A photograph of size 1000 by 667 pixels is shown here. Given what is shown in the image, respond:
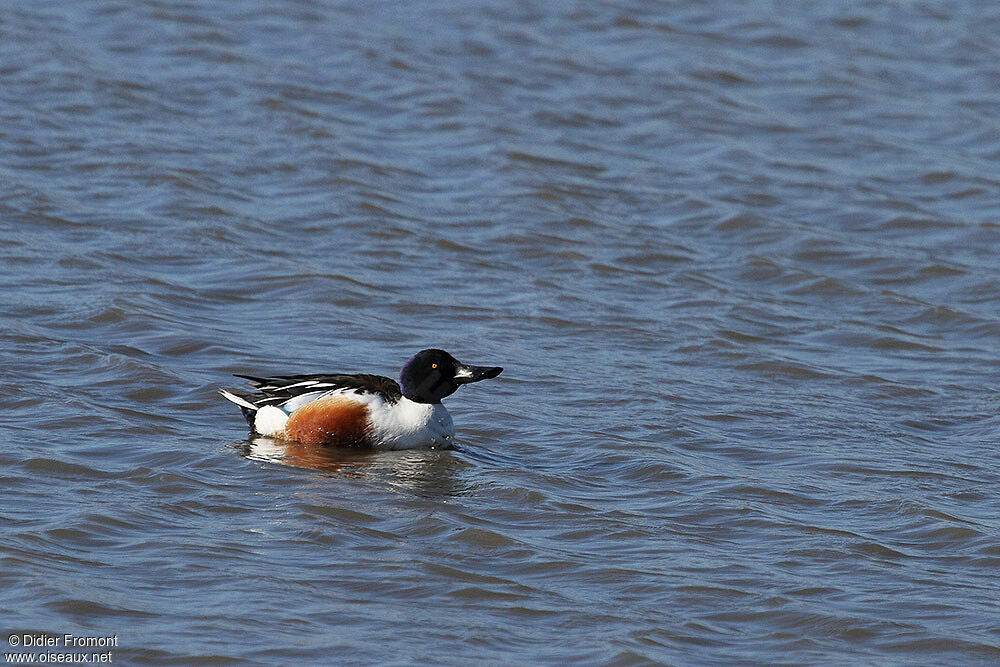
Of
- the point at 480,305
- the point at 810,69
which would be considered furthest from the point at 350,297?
the point at 810,69

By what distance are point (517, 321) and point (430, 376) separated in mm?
2059

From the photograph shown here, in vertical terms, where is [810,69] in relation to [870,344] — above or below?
above

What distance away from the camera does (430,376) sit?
8.35 meters

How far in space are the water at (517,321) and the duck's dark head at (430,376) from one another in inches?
12.5

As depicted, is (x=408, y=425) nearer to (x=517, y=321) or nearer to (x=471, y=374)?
(x=471, y=374)

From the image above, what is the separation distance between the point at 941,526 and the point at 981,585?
617mm

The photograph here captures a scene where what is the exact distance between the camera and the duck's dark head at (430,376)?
8336 millimetres

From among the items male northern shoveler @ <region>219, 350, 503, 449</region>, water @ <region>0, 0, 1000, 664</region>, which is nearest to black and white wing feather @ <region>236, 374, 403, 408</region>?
male northern shoveler @ <region>219, 350, 503, 449</region>

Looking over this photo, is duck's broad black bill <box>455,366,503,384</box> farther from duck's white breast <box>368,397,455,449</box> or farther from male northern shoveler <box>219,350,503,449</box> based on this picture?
duck's white breast <box>368,397,455,449</box>

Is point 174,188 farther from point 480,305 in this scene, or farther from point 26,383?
point 26,383

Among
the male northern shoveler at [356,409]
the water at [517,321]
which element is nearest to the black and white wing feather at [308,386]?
the male northern shoveler at [356,409]

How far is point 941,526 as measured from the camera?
719 cm

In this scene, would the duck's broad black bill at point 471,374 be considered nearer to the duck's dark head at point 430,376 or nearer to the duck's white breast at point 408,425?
the duck's dark head at point 430,376

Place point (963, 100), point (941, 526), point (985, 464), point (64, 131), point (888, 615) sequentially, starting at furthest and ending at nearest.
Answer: point (963, 100) < point (64, 131) < point (985, 464) < point (941, 526) < point (888, 615)
